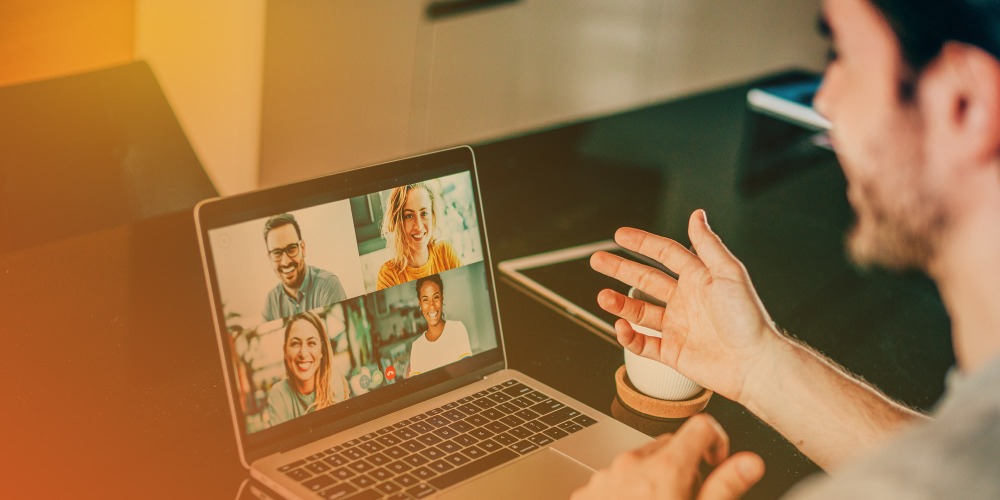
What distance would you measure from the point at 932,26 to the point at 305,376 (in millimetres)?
679

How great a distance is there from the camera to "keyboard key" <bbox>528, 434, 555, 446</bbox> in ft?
3.28

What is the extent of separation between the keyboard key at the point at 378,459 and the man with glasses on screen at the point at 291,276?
0.17 meters

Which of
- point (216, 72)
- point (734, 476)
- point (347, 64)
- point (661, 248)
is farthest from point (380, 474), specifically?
point (347, 64)

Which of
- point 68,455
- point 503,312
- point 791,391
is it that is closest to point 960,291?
point 791,391

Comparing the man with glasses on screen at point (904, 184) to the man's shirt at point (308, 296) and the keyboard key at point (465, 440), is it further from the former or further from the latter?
the man's shirt at point (308, 296)

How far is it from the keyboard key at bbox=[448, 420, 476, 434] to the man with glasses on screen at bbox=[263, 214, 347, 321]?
19 centimetres

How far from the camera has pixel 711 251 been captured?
1.08 metres

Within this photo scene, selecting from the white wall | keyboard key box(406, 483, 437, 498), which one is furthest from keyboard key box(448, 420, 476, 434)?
the white wall

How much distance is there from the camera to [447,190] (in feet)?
3.54

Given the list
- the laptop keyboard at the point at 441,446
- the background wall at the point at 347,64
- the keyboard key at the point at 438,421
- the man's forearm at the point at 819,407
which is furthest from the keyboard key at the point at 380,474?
the background wall at the point at 347,64

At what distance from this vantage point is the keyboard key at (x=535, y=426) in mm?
1021

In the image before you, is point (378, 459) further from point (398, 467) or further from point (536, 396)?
point (536, 396)

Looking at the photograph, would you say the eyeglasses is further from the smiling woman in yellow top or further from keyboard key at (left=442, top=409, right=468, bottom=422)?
keyboard key at (left=442, top=409, right=468, bottom=422)

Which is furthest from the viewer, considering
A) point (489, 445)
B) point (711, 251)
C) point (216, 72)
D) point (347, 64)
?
point (347, 64)
